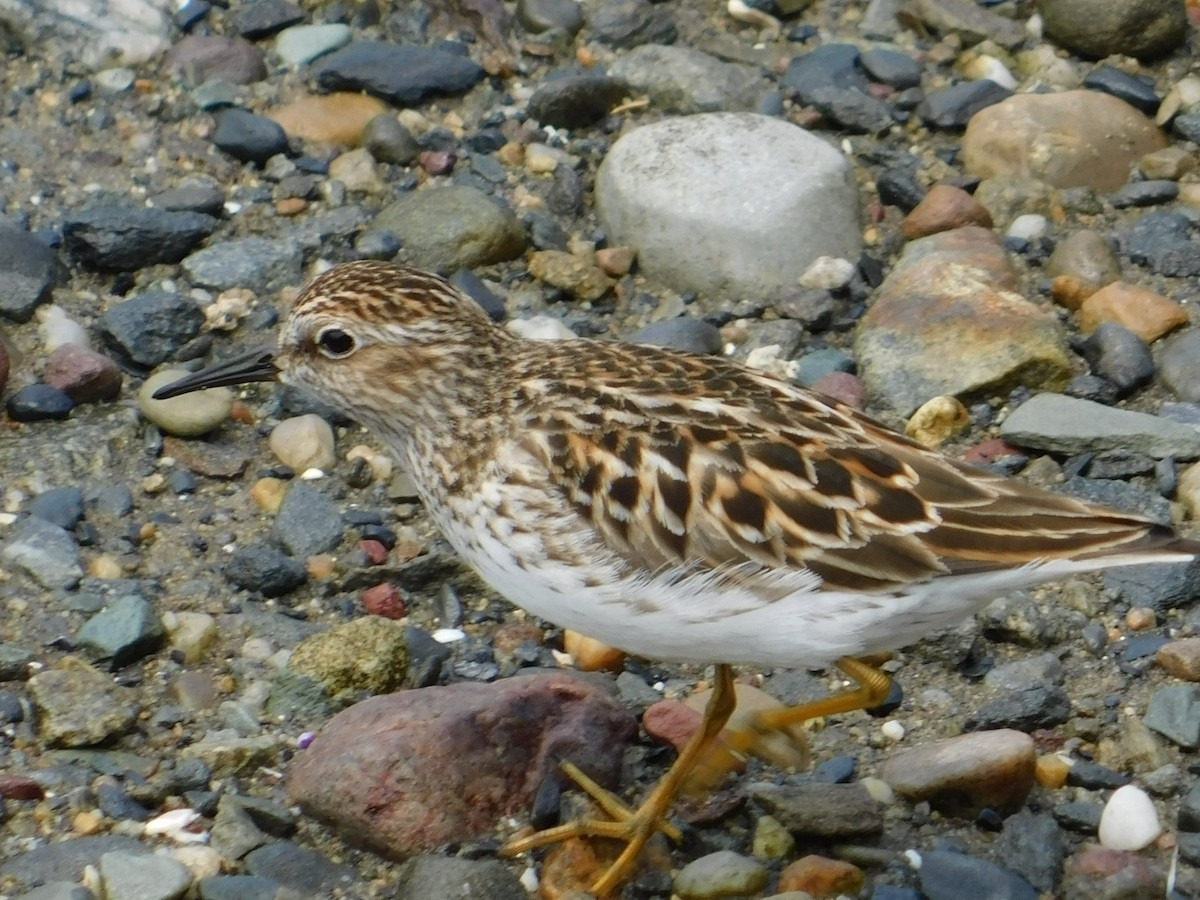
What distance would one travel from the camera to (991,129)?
28.5 feet

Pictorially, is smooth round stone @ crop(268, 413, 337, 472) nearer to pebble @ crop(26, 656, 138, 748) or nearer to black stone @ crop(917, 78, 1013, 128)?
pebble @ crop(26, 656, 138, 748)

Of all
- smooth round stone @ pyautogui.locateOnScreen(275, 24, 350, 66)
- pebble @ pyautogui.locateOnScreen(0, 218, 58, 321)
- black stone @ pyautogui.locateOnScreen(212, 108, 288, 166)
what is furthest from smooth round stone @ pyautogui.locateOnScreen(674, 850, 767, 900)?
smooth round stone @ pyautogui.locateOnScreen(275, 24, 350, 66)

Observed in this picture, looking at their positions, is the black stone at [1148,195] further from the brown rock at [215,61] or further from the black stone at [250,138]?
the brown rock at [215,61]

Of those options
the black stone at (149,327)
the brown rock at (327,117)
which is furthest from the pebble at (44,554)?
the brown rock at (327,117)

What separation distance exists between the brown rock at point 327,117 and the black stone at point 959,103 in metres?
2.86

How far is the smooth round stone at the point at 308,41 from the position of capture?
359 inches

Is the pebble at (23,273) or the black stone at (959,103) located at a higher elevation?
the black stone at (959,103)

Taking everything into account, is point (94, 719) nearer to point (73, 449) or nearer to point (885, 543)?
point (73, 449)

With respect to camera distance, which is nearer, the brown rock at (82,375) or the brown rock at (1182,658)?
the brown rock at (1182,658)

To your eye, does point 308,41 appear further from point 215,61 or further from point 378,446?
point 378,446

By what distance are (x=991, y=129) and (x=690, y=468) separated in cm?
436

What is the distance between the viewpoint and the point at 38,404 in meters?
7.15

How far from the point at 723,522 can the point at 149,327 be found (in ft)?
11.6

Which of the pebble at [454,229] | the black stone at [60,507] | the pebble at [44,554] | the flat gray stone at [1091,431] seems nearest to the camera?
the pebble at [44,554]
